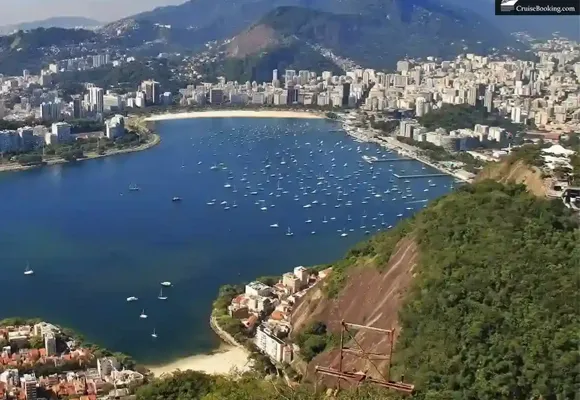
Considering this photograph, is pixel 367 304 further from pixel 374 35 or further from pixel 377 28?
pixel 377 28

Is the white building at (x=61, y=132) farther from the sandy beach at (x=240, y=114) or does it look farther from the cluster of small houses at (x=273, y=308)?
the cluster of small houses at (x=273, y=308)

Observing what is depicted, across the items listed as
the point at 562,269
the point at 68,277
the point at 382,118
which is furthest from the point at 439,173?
the point at 562,269

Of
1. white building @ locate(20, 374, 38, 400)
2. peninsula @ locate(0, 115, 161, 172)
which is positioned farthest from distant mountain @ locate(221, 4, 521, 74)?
white building @ locate(20, 374, 38, 400)

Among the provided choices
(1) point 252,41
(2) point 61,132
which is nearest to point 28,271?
(2) point 61,132

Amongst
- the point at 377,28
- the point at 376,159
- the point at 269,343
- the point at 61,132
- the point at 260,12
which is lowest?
the point at 269,343

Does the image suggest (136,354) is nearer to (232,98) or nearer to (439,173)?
(439,173)
